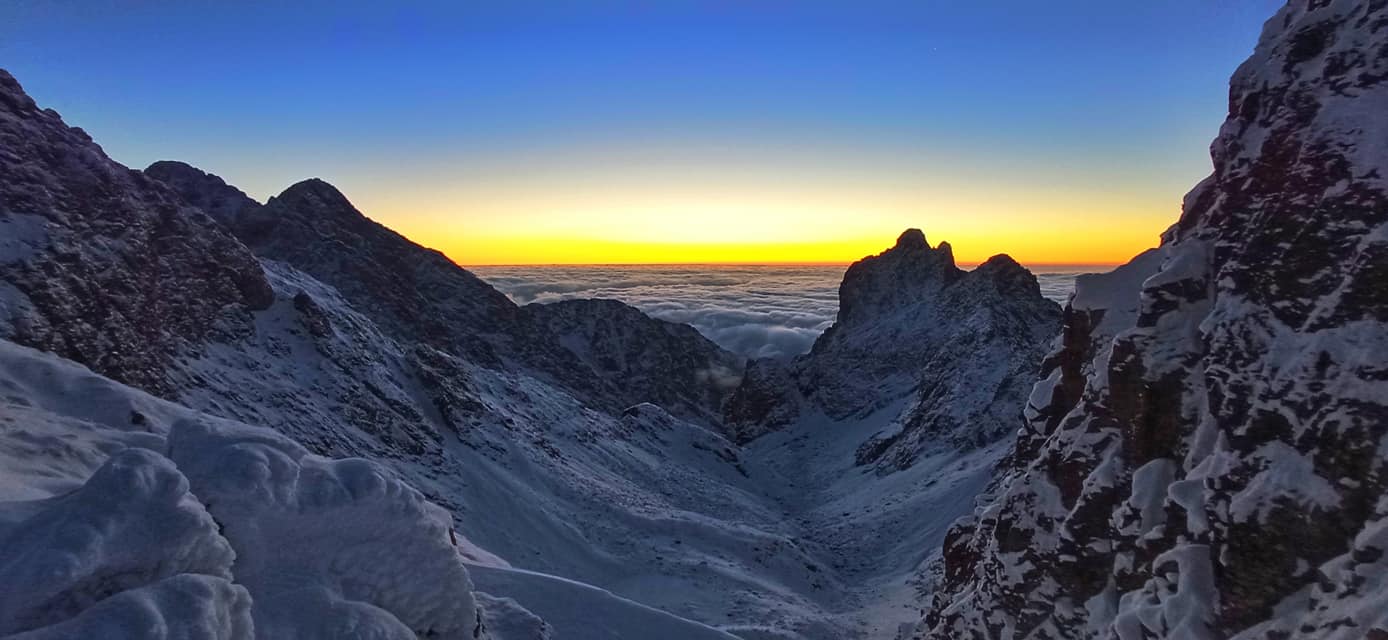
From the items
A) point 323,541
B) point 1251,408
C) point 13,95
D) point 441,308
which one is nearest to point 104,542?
point 323,541

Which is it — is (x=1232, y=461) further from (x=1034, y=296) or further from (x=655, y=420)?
(x=1034, y=296)

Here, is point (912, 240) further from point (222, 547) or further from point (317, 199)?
point (222, 547)

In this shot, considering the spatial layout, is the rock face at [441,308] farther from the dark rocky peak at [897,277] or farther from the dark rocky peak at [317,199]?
the dark rocky peak at [897,277]

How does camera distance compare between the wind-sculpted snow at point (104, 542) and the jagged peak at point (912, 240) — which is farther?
the jagged peak at point (912, 240)

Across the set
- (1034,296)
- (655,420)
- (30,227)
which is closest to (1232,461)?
(30,227)

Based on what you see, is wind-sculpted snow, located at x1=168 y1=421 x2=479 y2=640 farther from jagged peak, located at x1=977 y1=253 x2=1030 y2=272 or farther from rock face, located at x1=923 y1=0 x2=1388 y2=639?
jagged peak, located at x1=977 y1=253 x2=1030 y2=272

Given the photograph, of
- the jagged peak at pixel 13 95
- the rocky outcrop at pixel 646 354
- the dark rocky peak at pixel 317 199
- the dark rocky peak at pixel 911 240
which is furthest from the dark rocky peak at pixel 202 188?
the dark rocky peak at pixel 911 240

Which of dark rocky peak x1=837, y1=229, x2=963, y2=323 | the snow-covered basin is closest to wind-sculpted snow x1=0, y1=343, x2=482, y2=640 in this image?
the snow-covered basin
